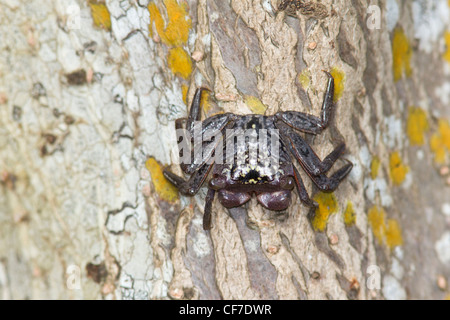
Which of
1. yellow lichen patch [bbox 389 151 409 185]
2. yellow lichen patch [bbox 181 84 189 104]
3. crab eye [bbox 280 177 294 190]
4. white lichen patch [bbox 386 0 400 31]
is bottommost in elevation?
crab eye [bbox 280 177 294 190]

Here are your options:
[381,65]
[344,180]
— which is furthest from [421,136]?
[344,180]

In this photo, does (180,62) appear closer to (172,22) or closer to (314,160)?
(172,22)

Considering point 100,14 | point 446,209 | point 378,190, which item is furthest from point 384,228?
point 100,14

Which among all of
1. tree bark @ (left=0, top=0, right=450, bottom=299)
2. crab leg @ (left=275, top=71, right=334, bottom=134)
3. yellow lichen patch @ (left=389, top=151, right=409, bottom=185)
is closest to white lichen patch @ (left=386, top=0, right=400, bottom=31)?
tree bark @ (left=0, top=0, right=450, bottom=299)

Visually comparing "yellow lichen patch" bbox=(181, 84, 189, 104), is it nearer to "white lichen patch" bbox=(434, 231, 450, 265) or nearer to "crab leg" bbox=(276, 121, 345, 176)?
"crab leg" bbox=(276, 121, 345, 176)

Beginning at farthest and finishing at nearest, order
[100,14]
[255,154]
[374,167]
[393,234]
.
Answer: [393,234]
[374,167]
[255,154]
[100,14]

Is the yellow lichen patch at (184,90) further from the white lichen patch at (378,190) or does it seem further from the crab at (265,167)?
the white lichen patch at (378,190)
